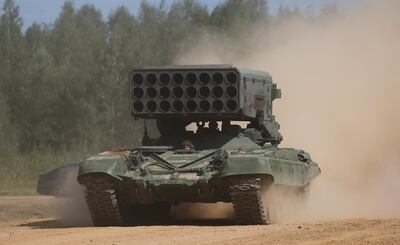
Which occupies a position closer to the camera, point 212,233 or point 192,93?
point 212,233

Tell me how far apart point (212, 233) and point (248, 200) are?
1.55m

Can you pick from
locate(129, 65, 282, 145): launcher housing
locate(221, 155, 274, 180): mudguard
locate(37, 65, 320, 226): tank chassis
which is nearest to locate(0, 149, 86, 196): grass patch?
locate(37, 65, 320, 226): tank chassis

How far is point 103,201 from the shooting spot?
19281mm

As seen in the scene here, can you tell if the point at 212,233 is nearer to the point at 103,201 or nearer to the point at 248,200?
the point at 248,200

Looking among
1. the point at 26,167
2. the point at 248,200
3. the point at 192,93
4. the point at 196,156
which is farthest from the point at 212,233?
the point at 26,167

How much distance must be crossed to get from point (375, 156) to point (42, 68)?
34.0 metres

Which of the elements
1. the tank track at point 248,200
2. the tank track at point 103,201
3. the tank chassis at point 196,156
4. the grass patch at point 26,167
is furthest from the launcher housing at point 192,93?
the grass patch at point 26,167

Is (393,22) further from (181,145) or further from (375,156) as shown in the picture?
(181,145)

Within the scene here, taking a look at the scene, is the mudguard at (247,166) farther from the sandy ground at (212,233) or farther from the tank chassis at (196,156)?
the sandy ground at (212,233)

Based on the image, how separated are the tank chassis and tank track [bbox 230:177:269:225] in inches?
0.6

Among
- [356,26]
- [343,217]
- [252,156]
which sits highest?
[356,26]

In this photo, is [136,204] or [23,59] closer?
[136,204]

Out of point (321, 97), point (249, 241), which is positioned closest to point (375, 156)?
point (321, 97)

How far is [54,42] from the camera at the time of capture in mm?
72875
